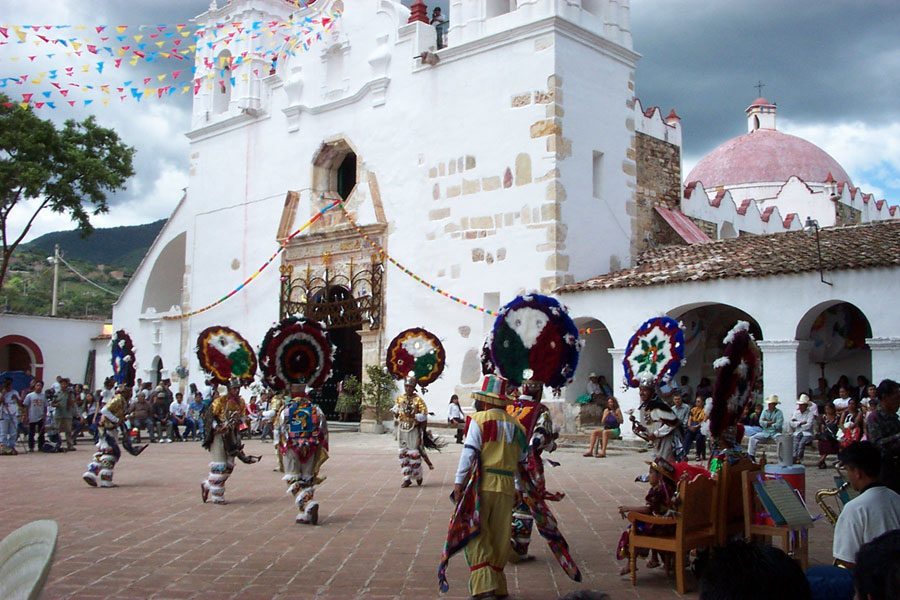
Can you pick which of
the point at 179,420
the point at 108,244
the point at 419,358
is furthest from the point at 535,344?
the point at 108,244

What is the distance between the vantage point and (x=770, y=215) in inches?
992

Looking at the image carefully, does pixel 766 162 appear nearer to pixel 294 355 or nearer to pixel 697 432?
pixel 697 432

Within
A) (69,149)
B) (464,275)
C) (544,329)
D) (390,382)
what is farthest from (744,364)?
(69,149)

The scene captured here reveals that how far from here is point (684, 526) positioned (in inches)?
239

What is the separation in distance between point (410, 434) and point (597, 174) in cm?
947

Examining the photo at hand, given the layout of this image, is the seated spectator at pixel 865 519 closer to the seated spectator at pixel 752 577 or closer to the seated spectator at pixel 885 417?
the seated spectator at pixel 752 577

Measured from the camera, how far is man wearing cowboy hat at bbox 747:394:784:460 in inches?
556

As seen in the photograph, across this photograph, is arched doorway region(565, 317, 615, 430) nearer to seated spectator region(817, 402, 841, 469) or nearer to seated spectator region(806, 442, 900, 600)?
seated spectator region(817, 402, 841, 469)

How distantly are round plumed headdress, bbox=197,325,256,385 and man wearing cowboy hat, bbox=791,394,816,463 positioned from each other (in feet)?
28.2

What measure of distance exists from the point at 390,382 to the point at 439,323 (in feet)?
6.74

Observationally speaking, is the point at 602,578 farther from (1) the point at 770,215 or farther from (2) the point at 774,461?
(1) the point at 770,215

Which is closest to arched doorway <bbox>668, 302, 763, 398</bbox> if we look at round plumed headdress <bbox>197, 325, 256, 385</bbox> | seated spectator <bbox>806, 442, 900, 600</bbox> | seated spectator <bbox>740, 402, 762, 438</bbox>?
seated spectator <bbox>740, 402, 762, 438</bbox>

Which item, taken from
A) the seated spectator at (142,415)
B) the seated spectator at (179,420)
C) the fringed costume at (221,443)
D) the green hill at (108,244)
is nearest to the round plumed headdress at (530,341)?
the fringed costume at (221,443)

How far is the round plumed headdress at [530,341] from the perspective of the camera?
817cm
